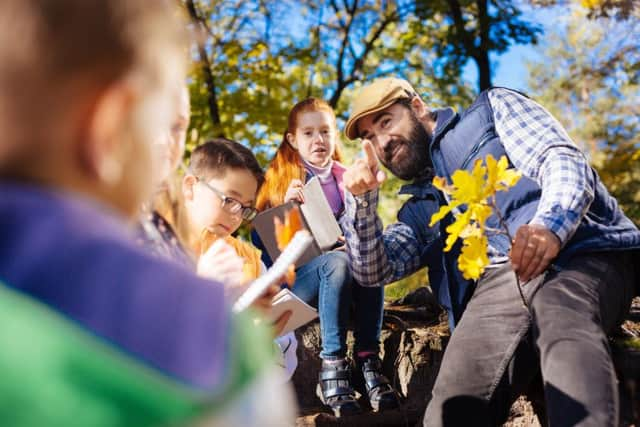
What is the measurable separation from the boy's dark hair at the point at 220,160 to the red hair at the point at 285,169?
886 millimetres

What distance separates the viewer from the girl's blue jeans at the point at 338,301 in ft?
10.8

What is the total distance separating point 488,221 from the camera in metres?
2.88

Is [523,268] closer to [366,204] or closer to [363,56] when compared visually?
[366,204]

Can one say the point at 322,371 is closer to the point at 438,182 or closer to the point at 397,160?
the point at 397,160

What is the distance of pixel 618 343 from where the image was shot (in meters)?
2.54

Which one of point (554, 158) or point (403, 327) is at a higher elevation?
point (554, 158)

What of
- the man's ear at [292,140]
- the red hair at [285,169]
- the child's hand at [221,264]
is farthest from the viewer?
the man's ear at [292,140]

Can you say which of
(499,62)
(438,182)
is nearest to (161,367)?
(438,182)

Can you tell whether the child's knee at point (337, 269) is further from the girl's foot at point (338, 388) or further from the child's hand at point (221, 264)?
the child's hand at point (221, 264)

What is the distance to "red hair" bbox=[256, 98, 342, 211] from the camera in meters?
3.93

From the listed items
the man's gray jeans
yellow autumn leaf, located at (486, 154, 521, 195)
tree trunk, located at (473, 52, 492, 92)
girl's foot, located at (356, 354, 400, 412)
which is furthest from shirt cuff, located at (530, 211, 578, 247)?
tree trunk, located at (473, 52, 492, 92)

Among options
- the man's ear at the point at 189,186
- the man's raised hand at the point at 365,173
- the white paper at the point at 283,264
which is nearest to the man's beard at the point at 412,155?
the man's raised hand at the point at 365,173

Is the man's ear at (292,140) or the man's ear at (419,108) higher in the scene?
the man's ear at (292,140)

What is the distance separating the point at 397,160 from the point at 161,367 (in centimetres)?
280
